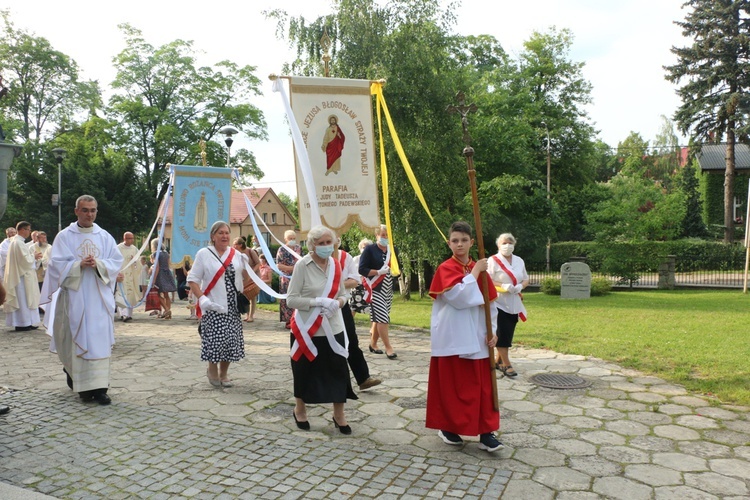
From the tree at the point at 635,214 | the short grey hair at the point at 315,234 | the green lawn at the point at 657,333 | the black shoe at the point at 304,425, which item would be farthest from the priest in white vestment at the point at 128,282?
the tree at the point at 635,214

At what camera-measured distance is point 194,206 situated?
37.2ft

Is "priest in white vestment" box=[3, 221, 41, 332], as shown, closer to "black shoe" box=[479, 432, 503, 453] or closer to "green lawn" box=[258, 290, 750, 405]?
"green lawn" box=[258, 290, 750, 405]

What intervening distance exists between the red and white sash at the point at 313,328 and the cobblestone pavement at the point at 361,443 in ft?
2.39

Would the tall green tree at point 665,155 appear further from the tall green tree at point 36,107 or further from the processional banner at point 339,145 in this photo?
the processional banner at point 339,145

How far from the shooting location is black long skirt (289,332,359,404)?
5.09 m

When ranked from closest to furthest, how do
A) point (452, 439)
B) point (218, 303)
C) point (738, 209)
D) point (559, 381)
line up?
1. point (452, 439)
2. point (218, 303)
3. point (559, 381)
4. point (738, 209)

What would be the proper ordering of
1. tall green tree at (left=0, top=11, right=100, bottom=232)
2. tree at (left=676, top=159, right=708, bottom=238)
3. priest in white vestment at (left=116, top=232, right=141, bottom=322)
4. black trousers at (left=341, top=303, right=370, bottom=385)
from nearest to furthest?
black trousers at (left=341, top=303, right=370, bottom=385), priest in white vestment at (left=116, top=232, right=141, bottom=322), tall green tree at (left=0, top=11, right=100, bottom=232), tree at (left=676, top=159, right=708, bottom=238)

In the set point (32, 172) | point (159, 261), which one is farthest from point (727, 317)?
point (32, 172)

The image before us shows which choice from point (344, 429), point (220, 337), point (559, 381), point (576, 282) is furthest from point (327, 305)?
point (576, 282)

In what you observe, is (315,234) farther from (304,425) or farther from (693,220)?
(693,220)

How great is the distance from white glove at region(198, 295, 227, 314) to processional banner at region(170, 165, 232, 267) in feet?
15.5

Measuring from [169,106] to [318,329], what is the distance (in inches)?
1344

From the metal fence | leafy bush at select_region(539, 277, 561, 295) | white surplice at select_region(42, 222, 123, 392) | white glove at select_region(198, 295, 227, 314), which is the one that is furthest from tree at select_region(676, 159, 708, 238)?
white surplice at select_region(42, 222, 123, 392)

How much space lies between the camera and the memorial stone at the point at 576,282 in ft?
60.2
